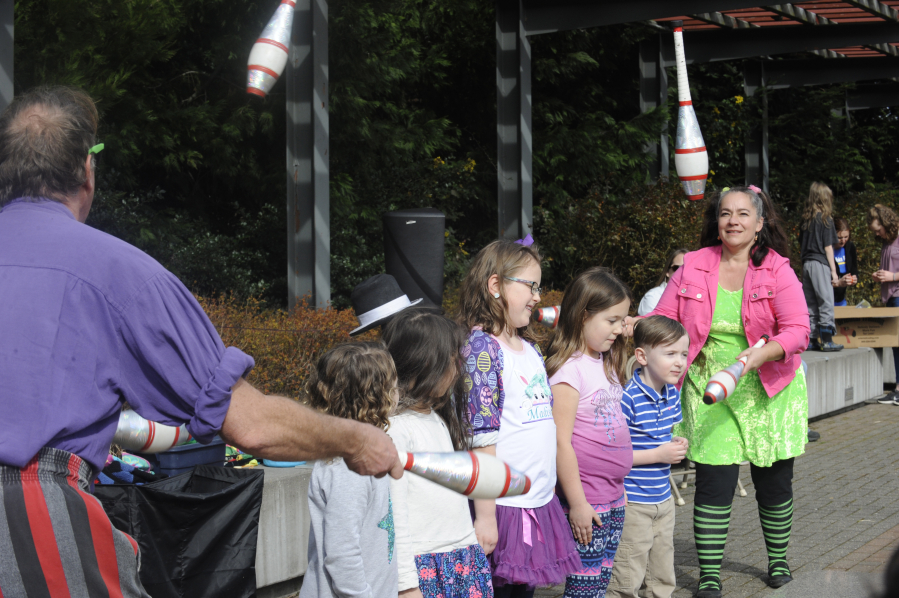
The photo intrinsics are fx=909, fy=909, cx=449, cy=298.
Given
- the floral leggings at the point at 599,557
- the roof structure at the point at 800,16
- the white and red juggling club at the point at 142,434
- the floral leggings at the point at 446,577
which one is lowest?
the floral leggings at the point at 599,557

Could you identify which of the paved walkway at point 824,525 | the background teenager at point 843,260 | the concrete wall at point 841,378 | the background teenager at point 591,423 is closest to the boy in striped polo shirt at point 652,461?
the background teenager at point 591,423

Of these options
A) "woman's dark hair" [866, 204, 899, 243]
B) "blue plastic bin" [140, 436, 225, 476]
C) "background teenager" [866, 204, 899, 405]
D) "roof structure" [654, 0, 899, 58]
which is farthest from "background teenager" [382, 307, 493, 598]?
"roof structure" [654, 0, 899, 58]

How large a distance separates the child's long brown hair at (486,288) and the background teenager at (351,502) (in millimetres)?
741

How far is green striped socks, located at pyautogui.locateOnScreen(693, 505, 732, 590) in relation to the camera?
4.32m

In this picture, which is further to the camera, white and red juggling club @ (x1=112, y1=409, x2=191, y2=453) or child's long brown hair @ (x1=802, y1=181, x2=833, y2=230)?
child's long brown hair @ (x1=802, y1=181, x2=833, y2=230)

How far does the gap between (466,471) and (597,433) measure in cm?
181

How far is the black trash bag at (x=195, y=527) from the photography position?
3.52 metres

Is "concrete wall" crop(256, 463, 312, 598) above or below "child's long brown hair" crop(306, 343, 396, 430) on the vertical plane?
below

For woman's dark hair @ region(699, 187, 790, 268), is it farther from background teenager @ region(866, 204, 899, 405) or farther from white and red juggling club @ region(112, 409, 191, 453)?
background teenager @ region(866, 204, 899, 405)

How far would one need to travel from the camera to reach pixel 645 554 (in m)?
3.82

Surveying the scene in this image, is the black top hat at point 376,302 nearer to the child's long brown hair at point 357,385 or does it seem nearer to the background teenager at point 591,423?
the background teenager at point 591,423

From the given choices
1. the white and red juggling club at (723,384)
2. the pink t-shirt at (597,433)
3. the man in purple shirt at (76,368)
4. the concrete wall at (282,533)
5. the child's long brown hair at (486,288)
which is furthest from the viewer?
the concrete wall at (282,533)

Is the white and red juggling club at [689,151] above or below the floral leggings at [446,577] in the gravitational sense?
above

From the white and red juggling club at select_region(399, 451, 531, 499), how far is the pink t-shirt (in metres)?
1.66
